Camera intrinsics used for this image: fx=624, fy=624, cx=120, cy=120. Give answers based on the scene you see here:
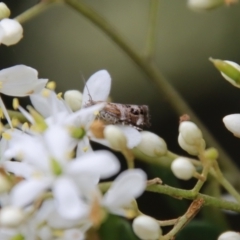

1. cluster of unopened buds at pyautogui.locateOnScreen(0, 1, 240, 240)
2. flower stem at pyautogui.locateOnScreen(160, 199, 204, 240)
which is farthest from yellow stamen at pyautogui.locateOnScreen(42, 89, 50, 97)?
flower stem at pyautogui.locateOnScreen(160, 199, 204, 240)

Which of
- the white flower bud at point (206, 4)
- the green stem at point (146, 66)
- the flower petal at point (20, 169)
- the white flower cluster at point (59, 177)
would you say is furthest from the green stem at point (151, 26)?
the flower petal at point (20, 169)

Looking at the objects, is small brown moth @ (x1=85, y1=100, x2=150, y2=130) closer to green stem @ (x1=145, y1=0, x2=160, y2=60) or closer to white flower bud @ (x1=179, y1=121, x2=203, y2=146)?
white flower bud @ (x1=179, y1=121, x2=203, y2=146)

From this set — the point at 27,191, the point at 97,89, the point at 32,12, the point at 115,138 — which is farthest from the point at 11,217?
the point at 32,12

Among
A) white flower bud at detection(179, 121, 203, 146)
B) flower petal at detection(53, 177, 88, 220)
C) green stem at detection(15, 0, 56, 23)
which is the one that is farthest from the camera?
green stem at detection(15, 0, 56, 23)

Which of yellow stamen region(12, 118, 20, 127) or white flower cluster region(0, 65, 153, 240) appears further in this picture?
yellow stamen region(12, 118, 20, 127)

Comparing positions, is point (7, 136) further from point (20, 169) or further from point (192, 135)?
point (192, 135)
